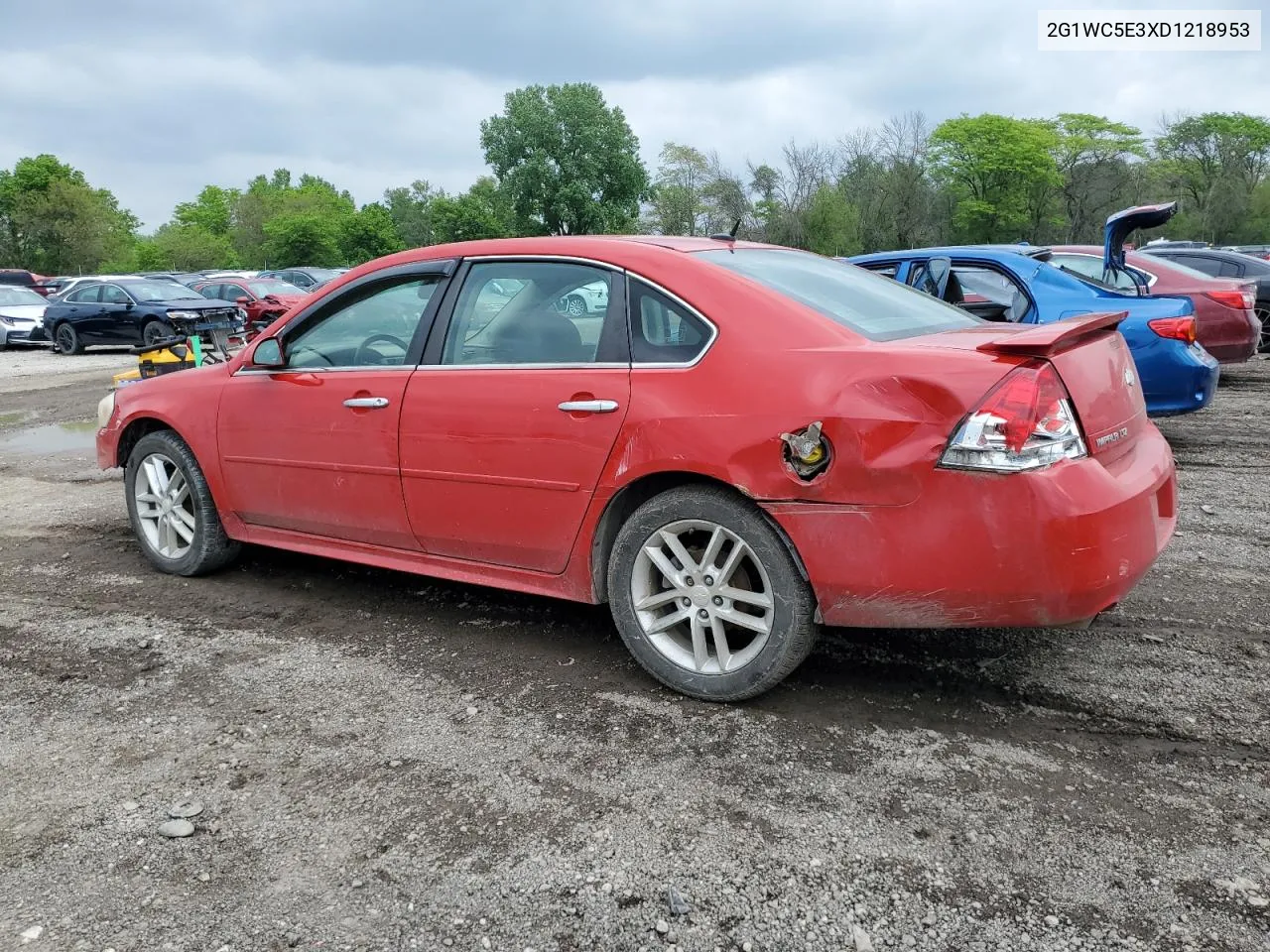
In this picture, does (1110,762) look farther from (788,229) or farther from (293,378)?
(788,229)

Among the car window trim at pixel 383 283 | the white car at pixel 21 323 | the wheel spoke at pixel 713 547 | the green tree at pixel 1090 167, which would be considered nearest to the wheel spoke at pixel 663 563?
the wheel spoke at pixel 713 547

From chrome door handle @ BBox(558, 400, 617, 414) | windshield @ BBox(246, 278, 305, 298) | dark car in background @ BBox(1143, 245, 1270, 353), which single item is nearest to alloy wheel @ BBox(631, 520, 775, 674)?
chrome door handle @ BBox(558, 400, 617, 414)

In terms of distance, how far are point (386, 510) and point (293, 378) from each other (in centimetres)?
81

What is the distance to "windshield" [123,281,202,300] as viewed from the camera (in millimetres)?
20688

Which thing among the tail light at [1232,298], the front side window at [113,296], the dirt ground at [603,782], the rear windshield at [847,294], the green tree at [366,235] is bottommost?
the dirt ground at [603,782]

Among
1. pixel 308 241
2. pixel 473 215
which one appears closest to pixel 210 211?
pixel 308 241

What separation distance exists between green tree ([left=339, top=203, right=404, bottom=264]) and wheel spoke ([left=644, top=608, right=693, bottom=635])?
82130 mm

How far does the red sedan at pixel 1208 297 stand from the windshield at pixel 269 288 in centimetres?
1843

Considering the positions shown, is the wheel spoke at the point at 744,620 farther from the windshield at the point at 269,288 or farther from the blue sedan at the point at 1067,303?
the windshield at the point at 269,288

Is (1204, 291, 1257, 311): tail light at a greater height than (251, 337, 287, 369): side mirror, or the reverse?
(251, 337, 287, 369): side mirror

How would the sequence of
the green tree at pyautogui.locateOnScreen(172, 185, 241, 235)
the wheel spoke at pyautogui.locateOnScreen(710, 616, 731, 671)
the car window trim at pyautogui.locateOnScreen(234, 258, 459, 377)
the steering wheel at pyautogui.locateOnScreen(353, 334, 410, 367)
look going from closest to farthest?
the wheel spoke at pyautogui.locateOnScreen(710, 616, 731, 671) → the car window trim at pyautogui.locateOnScreen(234, 258, 459, 377) → the steering wheel at pyautogui.locateOnScreen(353, 334, 410, 367) → the green tree at pyautogui.locateOnScreen(172, 185, 241, 235)

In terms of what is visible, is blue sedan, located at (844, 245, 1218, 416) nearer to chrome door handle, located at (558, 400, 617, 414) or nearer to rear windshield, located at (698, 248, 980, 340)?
rear windshield, located at (698, 248, 980, 340)

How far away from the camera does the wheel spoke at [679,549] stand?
3408 mm

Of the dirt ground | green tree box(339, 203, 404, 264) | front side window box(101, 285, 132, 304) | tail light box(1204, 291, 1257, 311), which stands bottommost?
the dirt ground
